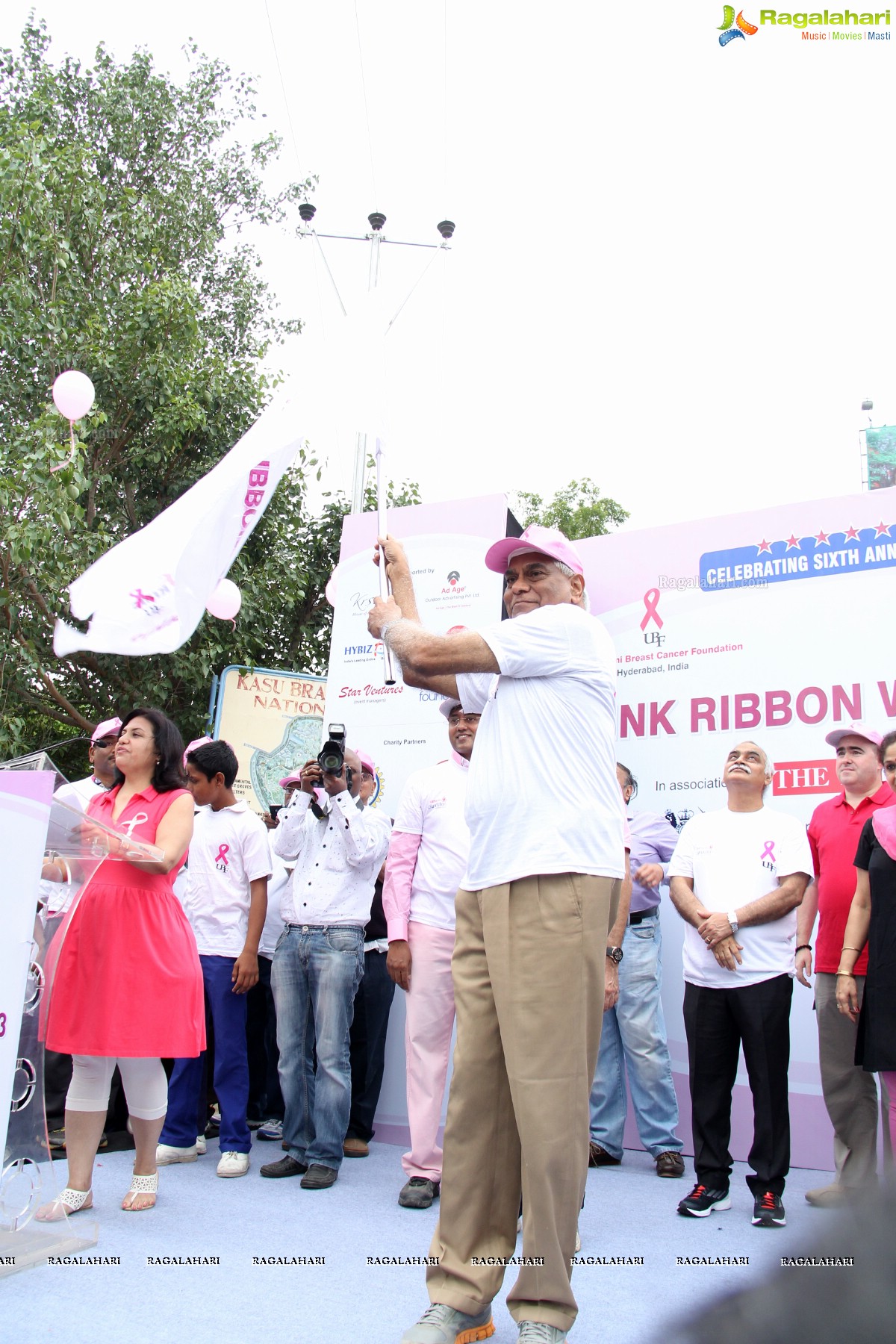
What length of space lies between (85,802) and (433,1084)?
6.94 feet

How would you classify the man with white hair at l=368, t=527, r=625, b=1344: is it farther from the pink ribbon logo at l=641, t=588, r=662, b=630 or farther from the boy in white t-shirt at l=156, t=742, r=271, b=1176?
the pink ribbon logo at l=641, t=588, r=662, b=630

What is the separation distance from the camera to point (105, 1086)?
3.67 metres

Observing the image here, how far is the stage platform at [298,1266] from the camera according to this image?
8.66ft

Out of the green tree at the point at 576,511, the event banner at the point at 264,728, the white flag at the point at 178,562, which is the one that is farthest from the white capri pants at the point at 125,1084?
the green tree at the point at 576,511

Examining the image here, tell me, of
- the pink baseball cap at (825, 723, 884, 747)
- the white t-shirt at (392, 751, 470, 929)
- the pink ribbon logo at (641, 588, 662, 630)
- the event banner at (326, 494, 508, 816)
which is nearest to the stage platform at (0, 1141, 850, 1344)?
the white t-shirt at (392, 751, 470, 929)

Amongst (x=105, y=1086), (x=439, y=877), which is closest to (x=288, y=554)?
(x=439, y=877)

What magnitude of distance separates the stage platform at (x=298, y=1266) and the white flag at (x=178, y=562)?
1.65m

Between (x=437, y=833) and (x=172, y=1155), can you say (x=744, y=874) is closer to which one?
(x=437, y=833)

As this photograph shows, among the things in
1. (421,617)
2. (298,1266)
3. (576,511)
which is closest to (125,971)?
(298,1266)

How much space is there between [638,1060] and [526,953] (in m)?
2.60

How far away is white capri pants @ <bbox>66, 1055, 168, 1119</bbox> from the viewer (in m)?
3.62

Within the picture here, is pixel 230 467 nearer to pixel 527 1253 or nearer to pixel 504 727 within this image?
pixel 504 727

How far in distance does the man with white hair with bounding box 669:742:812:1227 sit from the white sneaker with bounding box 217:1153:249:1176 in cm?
175

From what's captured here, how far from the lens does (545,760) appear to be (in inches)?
102
